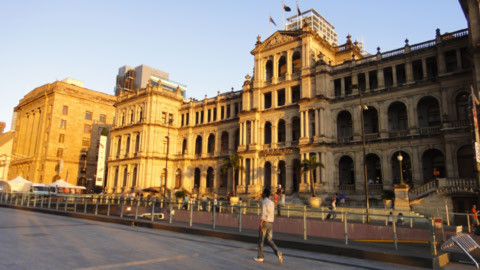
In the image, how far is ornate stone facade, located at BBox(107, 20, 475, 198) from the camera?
33.1m

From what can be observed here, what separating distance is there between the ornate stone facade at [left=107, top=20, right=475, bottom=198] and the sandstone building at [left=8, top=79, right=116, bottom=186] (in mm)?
18622

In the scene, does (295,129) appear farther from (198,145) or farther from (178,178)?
(178,178)

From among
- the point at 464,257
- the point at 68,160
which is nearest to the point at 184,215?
the point at 464,257

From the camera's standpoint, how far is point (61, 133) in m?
68.5

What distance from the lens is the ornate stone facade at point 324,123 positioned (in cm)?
3306

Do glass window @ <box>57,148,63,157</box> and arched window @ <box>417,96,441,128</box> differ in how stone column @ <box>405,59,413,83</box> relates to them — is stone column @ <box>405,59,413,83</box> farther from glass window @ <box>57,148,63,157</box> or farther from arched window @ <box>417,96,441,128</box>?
glass window @ <box>57,148,63,157</box>

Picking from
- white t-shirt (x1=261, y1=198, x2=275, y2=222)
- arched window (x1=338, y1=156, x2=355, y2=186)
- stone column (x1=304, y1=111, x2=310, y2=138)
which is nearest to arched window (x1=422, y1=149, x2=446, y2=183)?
arched window (x1=338, y1=156, x2=355, y2=186)

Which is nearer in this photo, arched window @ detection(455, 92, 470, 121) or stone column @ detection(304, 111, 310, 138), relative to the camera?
arched window @ detection(455, 92, 470, 121)

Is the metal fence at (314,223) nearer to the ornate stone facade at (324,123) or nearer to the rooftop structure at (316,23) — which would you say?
the ornate stone facade at (324,123)

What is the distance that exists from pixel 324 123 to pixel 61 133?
2160 inches

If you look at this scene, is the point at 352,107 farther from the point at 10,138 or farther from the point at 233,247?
the point at 10,138

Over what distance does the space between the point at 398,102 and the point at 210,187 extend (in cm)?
2989

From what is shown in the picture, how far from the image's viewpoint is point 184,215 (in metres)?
19.4

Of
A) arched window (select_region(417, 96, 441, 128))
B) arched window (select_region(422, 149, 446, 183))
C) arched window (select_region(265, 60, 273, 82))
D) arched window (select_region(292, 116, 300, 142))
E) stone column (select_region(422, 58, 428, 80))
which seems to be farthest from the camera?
arched window (select_region(265, 60, 273, 82))
